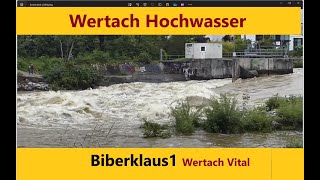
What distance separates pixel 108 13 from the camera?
6.03 meters

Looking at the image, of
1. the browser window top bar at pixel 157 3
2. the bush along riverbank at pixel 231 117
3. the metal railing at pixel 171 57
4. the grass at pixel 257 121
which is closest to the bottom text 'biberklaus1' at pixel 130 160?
the bush along riverbank at pixel 231 117

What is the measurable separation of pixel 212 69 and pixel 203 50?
22cm

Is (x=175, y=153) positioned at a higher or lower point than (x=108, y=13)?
lower

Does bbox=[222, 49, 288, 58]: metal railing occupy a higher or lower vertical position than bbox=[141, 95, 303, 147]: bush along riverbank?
higher

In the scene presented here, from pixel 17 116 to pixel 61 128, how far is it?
0.41m

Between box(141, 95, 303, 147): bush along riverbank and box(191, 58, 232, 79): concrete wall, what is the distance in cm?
21

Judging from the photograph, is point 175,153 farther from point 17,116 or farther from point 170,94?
point 17,116

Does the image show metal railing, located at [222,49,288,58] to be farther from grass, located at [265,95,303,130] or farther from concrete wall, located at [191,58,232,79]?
grass, located at [265,95,303,130]

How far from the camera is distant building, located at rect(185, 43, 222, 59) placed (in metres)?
6.21

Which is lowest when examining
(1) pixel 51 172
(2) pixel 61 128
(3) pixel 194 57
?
(1) pixel 51 172

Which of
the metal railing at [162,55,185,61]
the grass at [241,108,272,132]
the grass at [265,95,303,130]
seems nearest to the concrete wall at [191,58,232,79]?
the metal railing at [162,55,185,61]

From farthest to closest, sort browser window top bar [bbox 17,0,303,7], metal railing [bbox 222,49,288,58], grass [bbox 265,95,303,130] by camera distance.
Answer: metal railing [bbox 222,49,288,58] < grass [bbox 265,95,303,130] < browser window top bar [bbox 17,0,303,7]

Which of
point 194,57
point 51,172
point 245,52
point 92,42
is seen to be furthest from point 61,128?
point 245,52

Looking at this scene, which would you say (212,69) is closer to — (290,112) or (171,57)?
(171,57)
